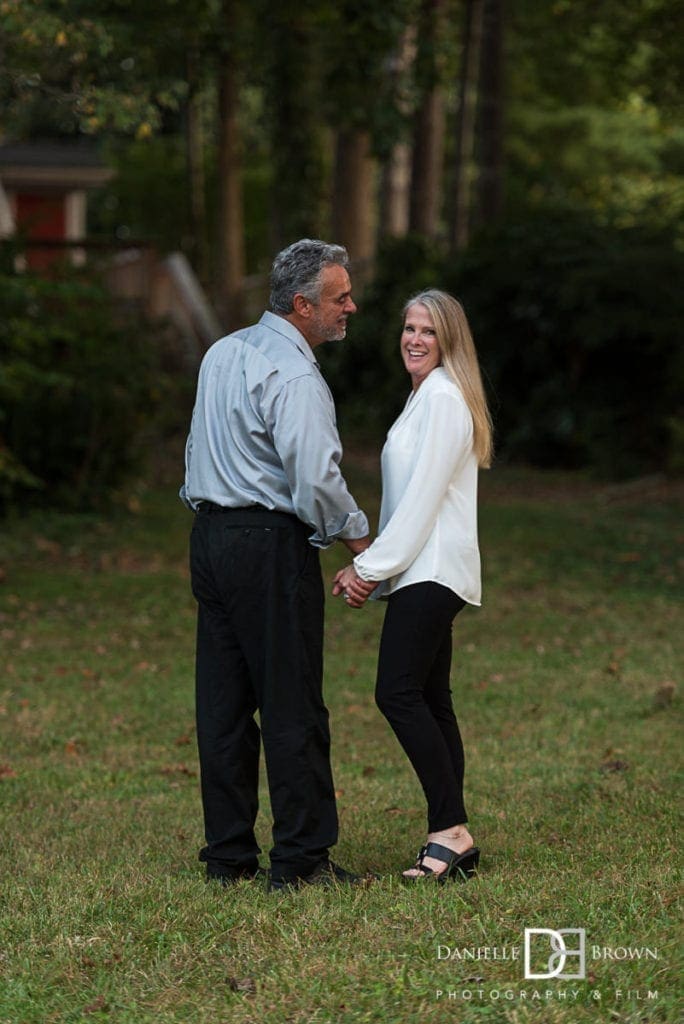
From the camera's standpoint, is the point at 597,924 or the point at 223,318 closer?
the point at 597,924

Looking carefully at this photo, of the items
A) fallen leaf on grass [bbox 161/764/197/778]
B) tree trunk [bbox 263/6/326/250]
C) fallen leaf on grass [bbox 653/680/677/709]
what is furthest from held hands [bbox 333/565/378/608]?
tree trunk [bbox 263/6/326/250]

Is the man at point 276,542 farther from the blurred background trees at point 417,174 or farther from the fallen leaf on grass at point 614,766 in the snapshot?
the blurred background trees at point 417,174

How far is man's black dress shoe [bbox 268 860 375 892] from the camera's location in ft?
17.6

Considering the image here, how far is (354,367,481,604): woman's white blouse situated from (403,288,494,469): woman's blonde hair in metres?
0.03

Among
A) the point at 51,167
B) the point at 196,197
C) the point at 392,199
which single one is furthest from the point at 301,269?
the point at 196,197

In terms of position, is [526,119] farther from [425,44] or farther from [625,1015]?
[625,1015]

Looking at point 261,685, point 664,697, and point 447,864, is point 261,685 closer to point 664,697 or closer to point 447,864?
point 447,864

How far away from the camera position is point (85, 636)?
1145 cm

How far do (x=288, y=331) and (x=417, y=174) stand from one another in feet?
74.1

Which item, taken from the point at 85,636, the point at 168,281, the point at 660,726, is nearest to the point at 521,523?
the point at 85,636

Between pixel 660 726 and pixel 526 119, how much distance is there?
39.0 m

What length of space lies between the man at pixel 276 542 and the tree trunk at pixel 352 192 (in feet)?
73.5

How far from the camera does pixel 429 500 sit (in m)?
5.32

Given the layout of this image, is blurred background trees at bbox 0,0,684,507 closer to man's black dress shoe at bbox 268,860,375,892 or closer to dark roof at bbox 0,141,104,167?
dark roof at bbox 0,141,104,167
